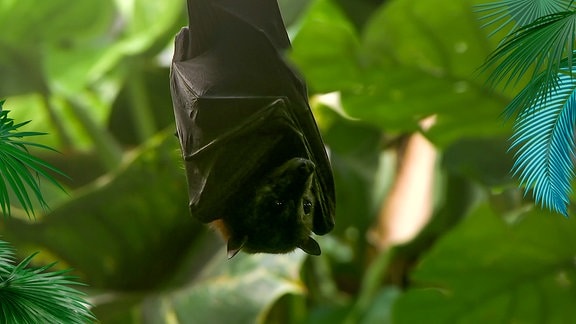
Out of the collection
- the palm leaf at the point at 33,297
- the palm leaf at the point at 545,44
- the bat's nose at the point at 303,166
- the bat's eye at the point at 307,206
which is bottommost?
the palm leaf at the point at 33,297

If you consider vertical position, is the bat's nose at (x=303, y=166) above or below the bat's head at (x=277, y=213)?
above

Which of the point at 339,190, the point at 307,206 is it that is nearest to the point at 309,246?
the point at 307,206

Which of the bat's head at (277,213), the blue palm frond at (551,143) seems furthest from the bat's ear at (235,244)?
the blue palm frond at (551,143)

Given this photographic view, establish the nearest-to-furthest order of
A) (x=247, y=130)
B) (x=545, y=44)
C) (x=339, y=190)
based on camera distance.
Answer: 1. (x=545, y=44)
2. (x=247, y=130)
3. (x=339, y=190)

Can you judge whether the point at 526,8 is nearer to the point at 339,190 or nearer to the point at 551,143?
the point at 551,143

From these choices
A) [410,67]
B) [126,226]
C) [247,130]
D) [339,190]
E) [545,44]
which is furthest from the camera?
[339,190]

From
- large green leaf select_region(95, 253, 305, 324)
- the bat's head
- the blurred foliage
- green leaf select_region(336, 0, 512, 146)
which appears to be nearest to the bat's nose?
the bat's head

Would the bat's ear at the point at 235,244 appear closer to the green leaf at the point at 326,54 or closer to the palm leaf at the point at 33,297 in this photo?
the palm leaf at the point at 33,297
